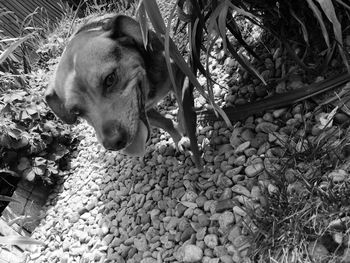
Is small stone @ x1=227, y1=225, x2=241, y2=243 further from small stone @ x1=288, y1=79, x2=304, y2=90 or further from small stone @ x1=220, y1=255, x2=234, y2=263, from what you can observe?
small stone @ x1=288, y1=79, x2=304, y2=90

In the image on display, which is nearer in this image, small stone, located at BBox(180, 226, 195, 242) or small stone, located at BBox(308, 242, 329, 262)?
small stone, located at BBox(308, 242, 329, 262)

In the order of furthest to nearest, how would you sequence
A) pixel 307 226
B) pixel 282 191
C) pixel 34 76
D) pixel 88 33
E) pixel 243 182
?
pixel 34 76 → pixel 88 33 → pixel 243 182 → pixel 282 191 → pixel 307 226

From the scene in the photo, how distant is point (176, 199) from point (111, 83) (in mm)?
892

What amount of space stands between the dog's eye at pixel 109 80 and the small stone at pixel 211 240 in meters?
1.19

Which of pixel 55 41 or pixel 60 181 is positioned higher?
pixel 55 41

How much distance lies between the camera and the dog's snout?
2475 mm

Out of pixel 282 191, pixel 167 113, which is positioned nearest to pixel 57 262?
pixel 167 113

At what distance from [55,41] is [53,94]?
2568 millimetres

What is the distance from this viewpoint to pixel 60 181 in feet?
12.5

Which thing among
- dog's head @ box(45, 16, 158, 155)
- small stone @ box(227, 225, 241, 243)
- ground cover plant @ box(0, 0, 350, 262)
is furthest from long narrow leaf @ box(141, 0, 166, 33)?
small stone @ box(227, 225, 241, 243)

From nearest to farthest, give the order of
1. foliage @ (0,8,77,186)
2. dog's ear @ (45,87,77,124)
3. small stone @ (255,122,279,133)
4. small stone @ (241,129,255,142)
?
small stone @ (255,122,279,133) → small stone @ (241,129,255,142) → dog's ear @ (45,87,77,124) → foliage @ (0,8,77,186)

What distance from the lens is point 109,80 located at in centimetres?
261

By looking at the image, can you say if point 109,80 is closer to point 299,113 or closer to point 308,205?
point 299,113

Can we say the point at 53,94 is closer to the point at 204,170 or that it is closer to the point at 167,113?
the point at 167,113
